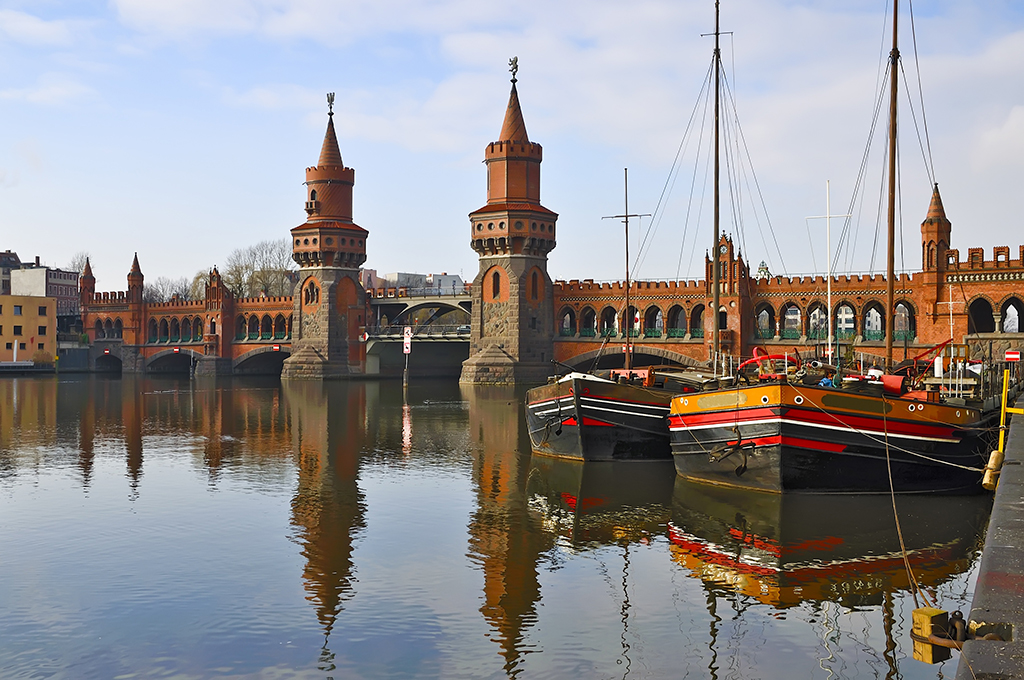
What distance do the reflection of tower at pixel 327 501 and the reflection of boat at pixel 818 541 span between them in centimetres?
547

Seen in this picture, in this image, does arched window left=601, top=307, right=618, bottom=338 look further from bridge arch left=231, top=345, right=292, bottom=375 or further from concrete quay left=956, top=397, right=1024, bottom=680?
concrete quay left=956, top=397, right=1024, bottom=680

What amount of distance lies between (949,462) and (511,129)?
2025 inches

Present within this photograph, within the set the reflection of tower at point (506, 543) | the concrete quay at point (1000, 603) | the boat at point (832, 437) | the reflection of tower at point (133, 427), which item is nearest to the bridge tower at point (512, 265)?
the reflection of tower at point (133, 427)

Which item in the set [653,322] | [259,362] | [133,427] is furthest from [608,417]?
[259,362]

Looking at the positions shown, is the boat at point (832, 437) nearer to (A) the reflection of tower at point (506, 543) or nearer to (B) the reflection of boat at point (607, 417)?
(B) the reflection of boat at point (607, 417)

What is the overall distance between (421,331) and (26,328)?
43.6 metres

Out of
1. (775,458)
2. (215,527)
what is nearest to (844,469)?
(775,458)

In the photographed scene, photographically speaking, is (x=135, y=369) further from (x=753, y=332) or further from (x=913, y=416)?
(x=913, y=416)

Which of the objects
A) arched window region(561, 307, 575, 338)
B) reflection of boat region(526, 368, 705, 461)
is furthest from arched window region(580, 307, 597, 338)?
reflection of boat region(526, 368, 705, 461)

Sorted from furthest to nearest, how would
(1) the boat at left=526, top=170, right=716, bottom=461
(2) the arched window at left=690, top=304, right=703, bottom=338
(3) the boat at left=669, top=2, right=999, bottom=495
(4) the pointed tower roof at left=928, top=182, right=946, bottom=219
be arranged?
(2) the arched window at left=690, top=304, right=703, bottom=338, (4) the pointed tower roof at left=928, top=182, right=946, bottom=219, (1) the boat at left=526, top=170, right=716, bottom=461, (3) the boat at left=669, top=2, right=999, bottom=495

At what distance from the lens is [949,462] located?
19.4 meters

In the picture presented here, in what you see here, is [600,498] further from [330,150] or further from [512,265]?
[330,150]

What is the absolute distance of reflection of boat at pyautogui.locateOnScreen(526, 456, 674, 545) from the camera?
55.4 feet

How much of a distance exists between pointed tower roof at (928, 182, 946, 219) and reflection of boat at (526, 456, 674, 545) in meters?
Result: 35.3
